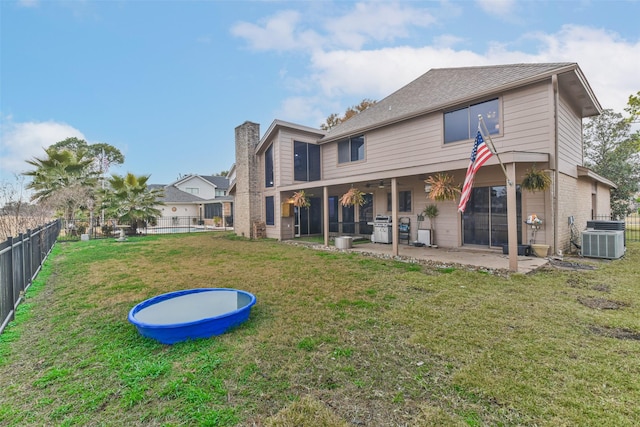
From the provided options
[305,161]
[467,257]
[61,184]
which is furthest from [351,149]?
[61,184]

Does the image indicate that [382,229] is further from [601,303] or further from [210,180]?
[210,180]

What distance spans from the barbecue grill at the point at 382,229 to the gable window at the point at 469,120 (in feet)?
11.2

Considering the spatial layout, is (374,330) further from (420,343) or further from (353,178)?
(353,178)

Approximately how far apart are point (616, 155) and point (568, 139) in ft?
44.3

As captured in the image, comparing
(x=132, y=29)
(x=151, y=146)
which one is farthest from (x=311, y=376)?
(x=151, y=146)

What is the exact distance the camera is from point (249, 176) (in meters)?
13.9

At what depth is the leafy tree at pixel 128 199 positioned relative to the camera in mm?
14961

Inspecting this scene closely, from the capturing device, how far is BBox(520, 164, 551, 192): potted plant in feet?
22.2

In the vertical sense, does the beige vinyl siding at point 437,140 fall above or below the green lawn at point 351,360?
above

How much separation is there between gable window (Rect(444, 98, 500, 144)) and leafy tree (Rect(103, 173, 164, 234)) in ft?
50.9

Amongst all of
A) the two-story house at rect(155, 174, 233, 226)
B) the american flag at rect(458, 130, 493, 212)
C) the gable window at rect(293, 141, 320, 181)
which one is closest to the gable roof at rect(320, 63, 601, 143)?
the gable window at rect(293, 141, 320, 181)

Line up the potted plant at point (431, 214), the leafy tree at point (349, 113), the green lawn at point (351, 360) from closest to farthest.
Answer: the green lawn at point (351, 360)
the potted plant at point (431, 214)
the leafy tree at point (349, 113)

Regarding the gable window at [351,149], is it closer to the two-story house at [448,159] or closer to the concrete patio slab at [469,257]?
the two-story house at [448,159]

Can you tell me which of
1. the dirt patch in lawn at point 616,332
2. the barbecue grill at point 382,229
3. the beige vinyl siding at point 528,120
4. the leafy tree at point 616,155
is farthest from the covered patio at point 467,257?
the leafy tree at point 616,155
